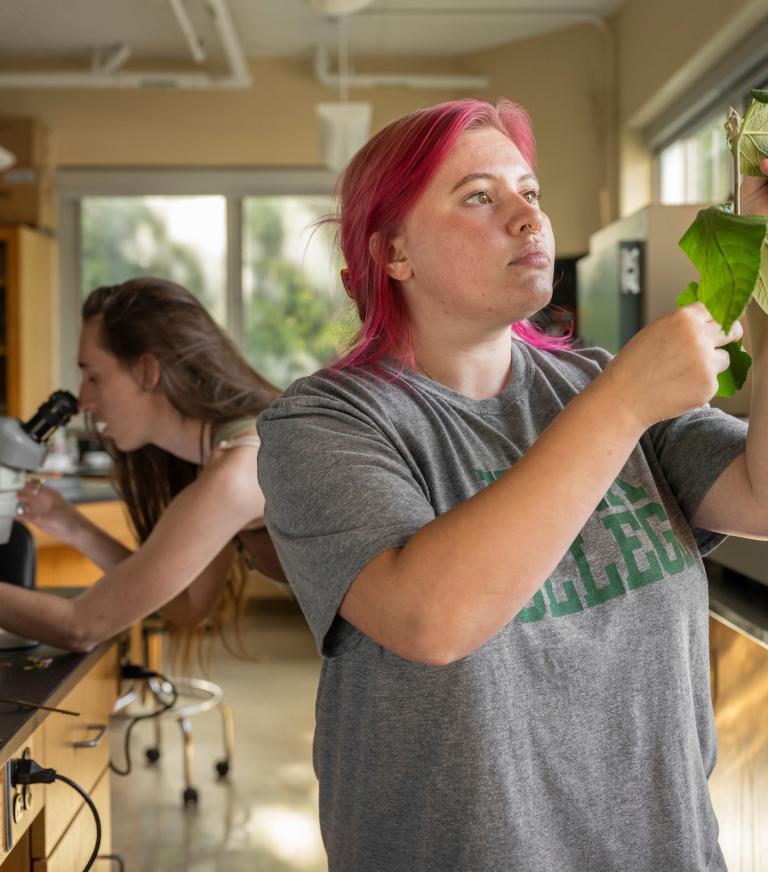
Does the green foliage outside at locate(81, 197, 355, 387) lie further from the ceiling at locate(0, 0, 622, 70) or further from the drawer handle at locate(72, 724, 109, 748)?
the drawer handle at locate(72, 724, 109, 748)

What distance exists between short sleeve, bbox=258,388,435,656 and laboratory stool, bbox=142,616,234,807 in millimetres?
1908

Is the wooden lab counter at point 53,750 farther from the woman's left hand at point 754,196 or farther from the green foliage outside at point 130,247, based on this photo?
the green foliage outside at point 130,247

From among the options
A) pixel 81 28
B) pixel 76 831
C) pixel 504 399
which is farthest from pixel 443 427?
pixel 81 28

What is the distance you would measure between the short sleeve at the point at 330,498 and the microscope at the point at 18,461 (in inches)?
37.2

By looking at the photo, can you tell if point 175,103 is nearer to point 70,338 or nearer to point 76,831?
point 70,338

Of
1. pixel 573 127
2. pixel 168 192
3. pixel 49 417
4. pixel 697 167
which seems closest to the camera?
pixel 49 417

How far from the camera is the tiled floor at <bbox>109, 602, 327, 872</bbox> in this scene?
2.85 metres

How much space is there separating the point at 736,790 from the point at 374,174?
1047 mm

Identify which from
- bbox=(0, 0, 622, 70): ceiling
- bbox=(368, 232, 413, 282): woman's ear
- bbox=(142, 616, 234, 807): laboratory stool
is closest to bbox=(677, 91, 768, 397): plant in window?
bbox=(368, 232, 413, 282): woman's ear

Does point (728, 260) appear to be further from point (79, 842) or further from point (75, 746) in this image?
point (79, 842)

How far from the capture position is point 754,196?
3.10ft

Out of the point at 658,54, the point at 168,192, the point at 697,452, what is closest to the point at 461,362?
the point at 697,452

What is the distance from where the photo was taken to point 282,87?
5980 millimetres

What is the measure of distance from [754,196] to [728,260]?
223mm
